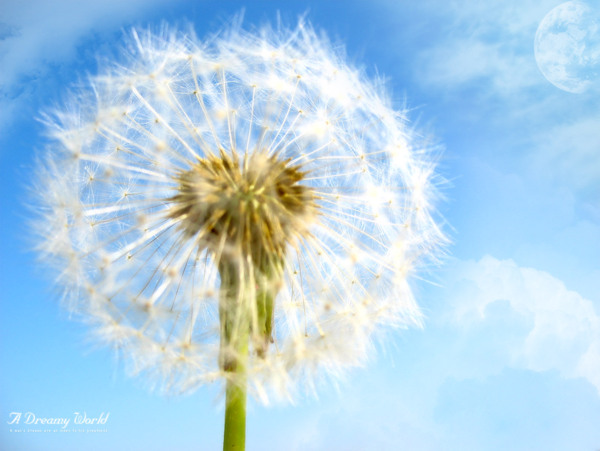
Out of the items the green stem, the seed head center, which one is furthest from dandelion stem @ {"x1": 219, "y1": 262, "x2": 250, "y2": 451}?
the seed head center

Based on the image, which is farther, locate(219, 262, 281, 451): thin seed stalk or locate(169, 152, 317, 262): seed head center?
locate(169, 152, 317, 262): seed head center

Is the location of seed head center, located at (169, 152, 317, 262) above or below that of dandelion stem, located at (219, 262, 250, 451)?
above

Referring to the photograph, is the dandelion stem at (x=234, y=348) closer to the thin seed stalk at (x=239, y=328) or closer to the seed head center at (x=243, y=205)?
the thin seed stalk at (x=239, y=328)

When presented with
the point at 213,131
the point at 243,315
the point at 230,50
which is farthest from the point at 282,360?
the point at 230,50

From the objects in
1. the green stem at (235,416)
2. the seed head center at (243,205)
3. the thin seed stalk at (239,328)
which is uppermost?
the seed head center at (243,205)

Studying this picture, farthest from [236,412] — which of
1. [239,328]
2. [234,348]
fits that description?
[239,328]

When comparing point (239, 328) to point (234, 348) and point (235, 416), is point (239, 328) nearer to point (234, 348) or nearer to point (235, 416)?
point (234, 348)

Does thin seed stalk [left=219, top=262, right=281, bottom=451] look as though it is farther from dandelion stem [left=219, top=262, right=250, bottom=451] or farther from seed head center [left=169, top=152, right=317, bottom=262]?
seed head center [left=169, top=152, right=317, bottom=262]

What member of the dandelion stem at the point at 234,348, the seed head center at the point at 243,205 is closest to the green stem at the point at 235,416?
the dandelion stem at the point at 234,348

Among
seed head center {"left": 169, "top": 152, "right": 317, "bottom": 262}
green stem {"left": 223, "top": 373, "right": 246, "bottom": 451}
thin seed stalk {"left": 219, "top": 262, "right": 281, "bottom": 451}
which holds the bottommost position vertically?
green stem {"left": 223, "top": 373, "right": 246, "bottom": 451}

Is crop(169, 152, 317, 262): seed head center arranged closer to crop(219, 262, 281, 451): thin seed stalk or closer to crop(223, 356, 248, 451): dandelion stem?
crop(219, 262, 281, 451): thin seed stalk

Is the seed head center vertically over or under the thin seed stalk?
over

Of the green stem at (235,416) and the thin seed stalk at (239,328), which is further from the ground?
the thin seed stalk at (239,328)
